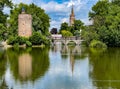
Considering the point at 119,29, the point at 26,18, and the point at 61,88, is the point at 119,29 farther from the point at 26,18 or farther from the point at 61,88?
the point at 61,88

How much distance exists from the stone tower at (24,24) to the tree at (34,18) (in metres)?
1.34

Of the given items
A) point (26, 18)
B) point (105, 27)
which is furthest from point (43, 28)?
point (105, 27)

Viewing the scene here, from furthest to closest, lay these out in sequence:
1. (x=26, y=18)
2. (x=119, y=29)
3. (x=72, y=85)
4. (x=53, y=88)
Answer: (x=26, y=18) → (x=119, y=29) → (x=72, y=85) → (x=53, y=88)

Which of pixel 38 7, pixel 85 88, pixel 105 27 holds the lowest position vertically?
pixel 85 88

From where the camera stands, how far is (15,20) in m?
74.4

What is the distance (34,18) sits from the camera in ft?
242

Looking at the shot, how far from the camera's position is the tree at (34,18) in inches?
2904

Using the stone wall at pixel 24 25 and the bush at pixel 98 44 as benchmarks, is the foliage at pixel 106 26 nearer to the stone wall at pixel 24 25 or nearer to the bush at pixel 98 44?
the bush at pixel 98 44

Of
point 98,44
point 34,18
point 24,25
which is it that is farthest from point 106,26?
point 24,25

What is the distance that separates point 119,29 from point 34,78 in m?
43.6

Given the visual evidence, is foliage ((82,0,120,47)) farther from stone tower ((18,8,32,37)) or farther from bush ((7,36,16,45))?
bush ((7,36,16,45))

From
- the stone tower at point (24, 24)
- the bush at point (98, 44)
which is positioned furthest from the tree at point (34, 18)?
the bush at point (98, 44)

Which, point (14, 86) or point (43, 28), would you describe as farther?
point (43, 28)

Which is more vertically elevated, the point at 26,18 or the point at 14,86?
the point at 26,18
